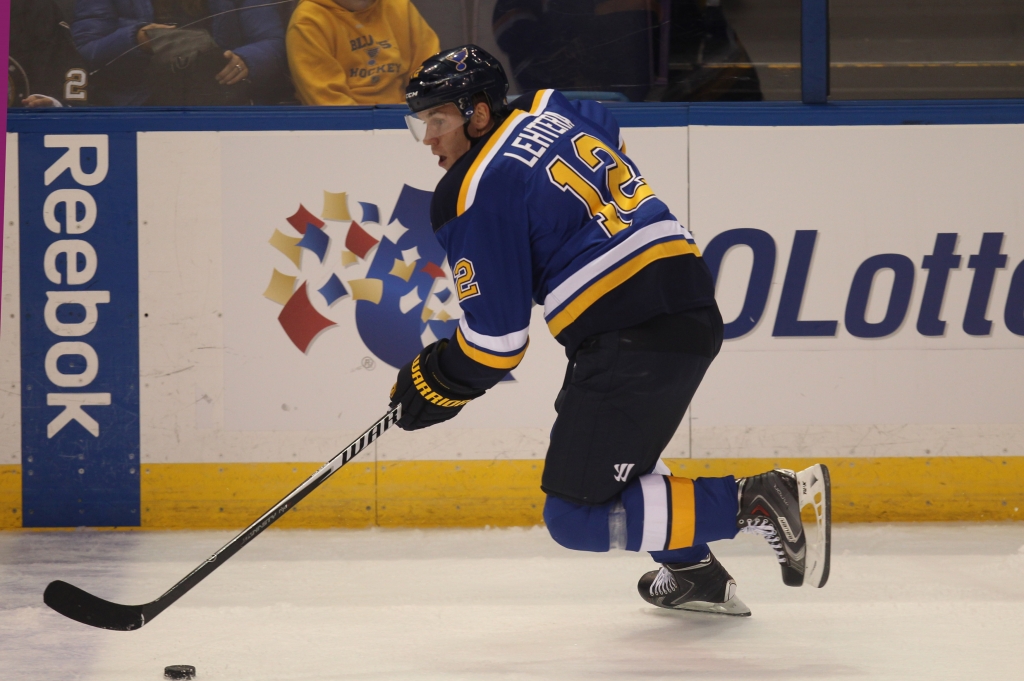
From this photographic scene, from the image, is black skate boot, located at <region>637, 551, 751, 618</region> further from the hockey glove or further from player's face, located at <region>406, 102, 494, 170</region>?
player's face, located at <region>406, 102, 494, 170</region>

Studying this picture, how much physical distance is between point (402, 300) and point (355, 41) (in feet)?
2.89

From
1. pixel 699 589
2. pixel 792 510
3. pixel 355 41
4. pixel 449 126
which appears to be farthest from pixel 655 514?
pixel 355 41

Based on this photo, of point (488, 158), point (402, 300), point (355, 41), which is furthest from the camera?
point (355, 41)

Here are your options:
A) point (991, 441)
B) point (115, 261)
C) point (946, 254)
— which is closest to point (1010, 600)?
point (991, 441)

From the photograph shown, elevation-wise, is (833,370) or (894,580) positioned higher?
(833,370)

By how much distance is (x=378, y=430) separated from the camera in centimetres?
234

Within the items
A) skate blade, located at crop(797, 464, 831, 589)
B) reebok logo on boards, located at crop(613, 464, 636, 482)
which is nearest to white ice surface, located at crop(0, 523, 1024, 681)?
skate blade, located at crop(797, 464, 831, 589)

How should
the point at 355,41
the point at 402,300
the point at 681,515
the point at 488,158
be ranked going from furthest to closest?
the point at 355,41 < the point at 402,300 < the point at 681,515 < the point at 488,158

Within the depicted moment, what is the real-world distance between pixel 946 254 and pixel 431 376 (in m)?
1.97

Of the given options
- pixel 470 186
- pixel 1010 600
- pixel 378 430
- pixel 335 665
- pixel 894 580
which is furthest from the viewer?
pixel 894 580

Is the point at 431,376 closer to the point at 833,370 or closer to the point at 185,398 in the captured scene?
the point at 185,398

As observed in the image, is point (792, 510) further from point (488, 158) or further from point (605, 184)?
point (488, 158)

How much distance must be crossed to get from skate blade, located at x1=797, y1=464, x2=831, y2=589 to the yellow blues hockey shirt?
1.45 ft

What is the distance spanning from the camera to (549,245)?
→ 2.11 m
